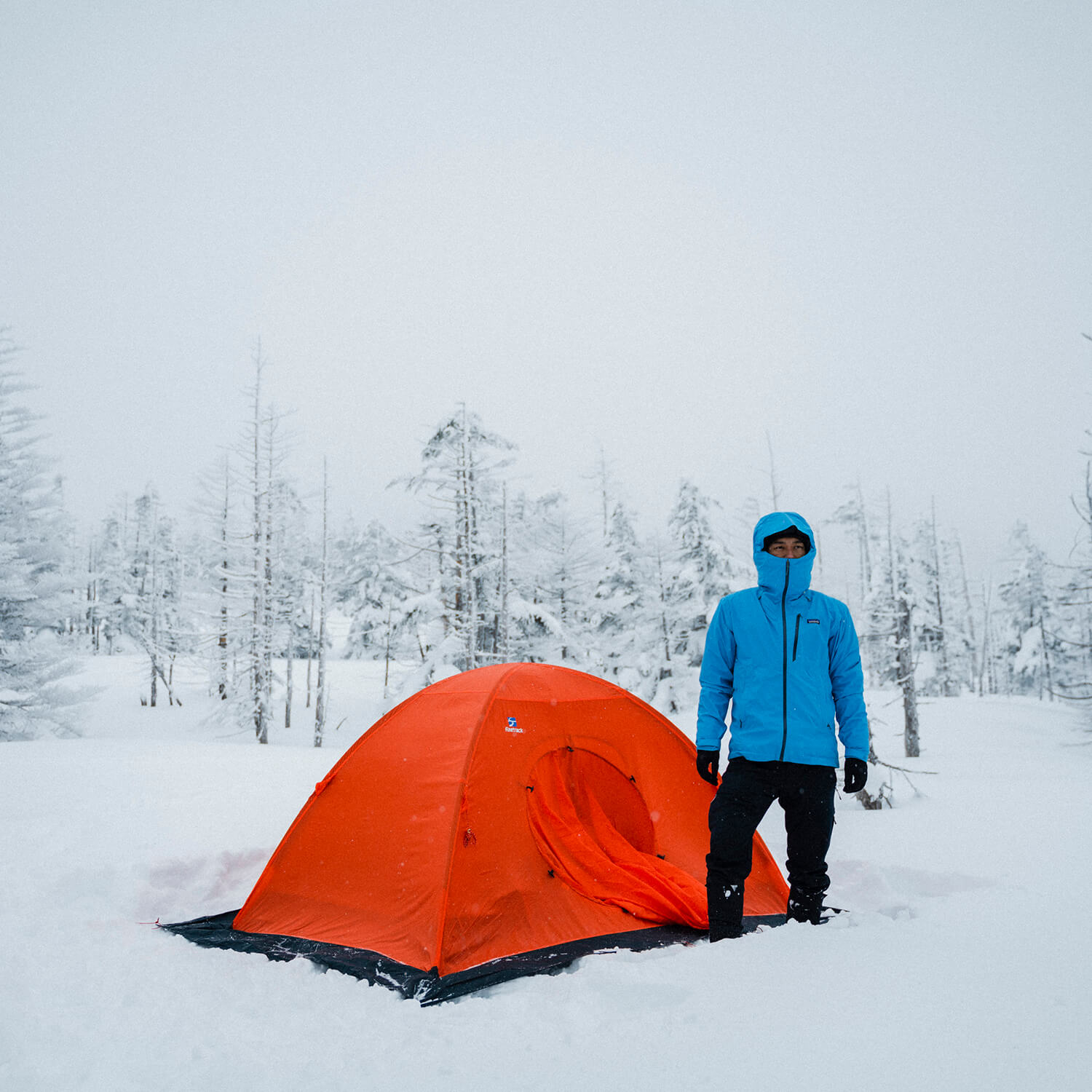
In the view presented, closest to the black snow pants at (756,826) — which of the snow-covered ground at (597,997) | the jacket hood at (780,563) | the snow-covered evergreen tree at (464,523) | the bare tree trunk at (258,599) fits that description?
the snow-covered ground at (597,997)

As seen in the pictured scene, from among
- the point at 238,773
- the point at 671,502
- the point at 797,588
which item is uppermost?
the point at 671,502

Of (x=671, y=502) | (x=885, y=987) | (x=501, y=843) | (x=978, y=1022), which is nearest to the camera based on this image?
(x=978, y=1022)

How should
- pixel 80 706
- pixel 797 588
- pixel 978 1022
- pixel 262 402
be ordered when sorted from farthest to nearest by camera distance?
1. pixel 262 402
2. pixel 80 706
3. pixel 797 588
4. pixel 978 1022

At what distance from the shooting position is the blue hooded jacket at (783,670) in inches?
144

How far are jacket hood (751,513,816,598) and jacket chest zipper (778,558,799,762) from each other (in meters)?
0.03

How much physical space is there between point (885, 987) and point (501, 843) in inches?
87.9

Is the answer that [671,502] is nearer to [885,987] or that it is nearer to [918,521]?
[885,987]

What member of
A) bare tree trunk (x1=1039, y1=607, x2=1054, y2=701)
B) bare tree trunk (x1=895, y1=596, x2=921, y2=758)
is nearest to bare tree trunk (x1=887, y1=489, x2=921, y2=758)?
bare tree trunk (x1=895, y1=596, x2=921, y2=758)

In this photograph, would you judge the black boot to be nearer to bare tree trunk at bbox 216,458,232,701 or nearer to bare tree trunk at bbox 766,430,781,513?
bare tree trunk at bbox 766,430,781,513

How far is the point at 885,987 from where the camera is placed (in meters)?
2.76

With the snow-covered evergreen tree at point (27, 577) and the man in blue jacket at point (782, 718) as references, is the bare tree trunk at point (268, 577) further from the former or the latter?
the man in blue jacket at point (782, 718)

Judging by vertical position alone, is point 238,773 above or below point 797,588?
below

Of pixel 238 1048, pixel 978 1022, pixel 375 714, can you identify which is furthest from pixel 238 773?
pixel 375 714

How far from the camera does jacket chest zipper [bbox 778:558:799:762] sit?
143 inches
